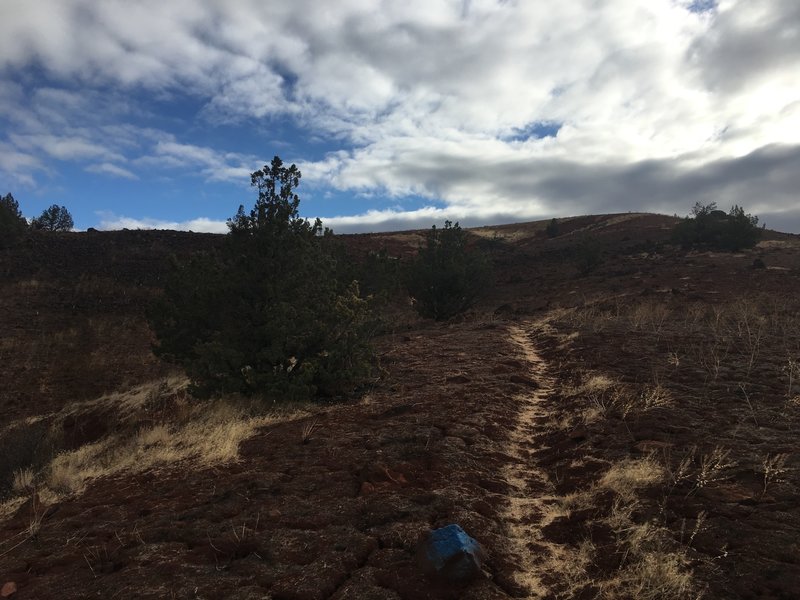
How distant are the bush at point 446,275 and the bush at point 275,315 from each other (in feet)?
38.8

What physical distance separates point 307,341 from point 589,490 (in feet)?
21.7

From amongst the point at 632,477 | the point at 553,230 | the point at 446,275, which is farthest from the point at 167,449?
the point at 553,230

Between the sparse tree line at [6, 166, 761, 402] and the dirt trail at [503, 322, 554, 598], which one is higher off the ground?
the sparse tree line at [6, 166, 761, 402]

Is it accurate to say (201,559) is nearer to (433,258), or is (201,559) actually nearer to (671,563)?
(671,563)

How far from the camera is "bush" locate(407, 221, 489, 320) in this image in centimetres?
2316

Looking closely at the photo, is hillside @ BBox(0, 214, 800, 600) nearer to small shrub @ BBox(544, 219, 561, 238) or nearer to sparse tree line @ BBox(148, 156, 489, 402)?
sparse tree line @ BBox(148, 156, 489, 402)

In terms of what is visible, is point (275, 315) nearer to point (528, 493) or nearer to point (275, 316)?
point (275, 316)

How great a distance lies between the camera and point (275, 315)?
32.3 ft

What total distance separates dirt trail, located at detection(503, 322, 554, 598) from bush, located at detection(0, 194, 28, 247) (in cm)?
4742

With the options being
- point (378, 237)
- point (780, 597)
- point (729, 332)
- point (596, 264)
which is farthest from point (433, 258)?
point (378, 237)

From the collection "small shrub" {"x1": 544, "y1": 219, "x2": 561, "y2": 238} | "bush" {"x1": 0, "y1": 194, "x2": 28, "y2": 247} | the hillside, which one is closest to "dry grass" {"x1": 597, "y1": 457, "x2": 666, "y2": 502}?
the hillside

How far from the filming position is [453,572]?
3.77 m

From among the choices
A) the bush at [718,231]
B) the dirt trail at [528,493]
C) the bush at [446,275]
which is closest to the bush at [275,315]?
the dirt trail at [528,493]

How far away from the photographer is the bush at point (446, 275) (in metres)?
23.2
